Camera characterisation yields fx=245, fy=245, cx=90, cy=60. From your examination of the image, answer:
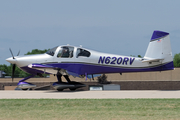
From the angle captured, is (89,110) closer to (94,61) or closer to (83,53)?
(94,61)

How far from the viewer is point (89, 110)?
8664 mm

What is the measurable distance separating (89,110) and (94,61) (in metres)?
8.60

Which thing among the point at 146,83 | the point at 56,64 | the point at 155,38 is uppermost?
the point at 155,38

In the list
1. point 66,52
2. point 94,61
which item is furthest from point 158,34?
point 66,52

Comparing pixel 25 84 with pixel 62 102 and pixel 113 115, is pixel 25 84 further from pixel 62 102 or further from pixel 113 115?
pixel 113 115

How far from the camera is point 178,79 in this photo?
31.2 meters

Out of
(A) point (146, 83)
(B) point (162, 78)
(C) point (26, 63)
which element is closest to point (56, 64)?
(C) point (26, 63)

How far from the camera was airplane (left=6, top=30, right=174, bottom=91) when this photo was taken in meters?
16.3

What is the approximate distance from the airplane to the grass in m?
6.57

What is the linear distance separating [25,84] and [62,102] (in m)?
8.55

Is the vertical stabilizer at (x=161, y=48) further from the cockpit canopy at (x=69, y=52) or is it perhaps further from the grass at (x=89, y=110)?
the grass at (x=89, y=110)

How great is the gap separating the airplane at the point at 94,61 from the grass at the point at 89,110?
21.6 feet

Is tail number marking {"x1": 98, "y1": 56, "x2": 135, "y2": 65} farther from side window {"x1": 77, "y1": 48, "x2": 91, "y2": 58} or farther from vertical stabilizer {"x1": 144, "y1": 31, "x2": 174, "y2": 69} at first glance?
vertical stabilizer {"x1": 144, "y1": 31, "x2": 174, "y2": 69}

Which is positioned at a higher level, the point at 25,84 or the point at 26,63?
the point at 26,63
